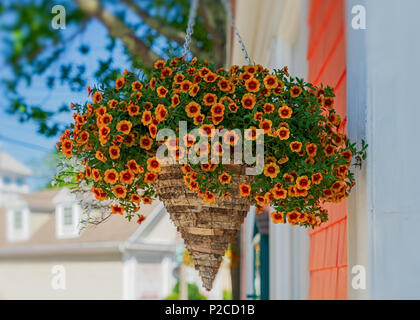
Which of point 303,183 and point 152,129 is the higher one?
point 152,129

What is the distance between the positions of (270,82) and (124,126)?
324mm

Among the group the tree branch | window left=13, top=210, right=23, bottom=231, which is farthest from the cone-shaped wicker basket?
window left=13, top=210, right=23, bottom=231

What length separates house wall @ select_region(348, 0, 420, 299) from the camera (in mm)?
950

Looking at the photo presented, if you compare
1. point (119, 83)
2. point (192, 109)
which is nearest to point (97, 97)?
point (119, 83)

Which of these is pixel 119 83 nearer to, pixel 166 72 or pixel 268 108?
→ pixel 166 72

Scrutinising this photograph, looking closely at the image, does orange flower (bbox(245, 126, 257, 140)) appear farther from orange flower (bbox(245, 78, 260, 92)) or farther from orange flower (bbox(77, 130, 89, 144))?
orange flower (bbox(77, 130, 89, 144))

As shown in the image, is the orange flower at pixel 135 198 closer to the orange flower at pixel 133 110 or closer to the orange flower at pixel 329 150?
the orange flower at pixel 133 110

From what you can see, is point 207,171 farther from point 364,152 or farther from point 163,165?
point 364,152

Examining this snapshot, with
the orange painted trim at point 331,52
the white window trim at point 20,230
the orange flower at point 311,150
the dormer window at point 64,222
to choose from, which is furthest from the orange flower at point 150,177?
the white window trim at point 20,230

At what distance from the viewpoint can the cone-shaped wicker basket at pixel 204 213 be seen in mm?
1070

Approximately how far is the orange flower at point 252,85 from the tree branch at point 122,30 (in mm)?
3988

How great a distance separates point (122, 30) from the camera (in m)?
4.97

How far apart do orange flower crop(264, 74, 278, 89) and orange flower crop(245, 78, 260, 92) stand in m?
0.02
